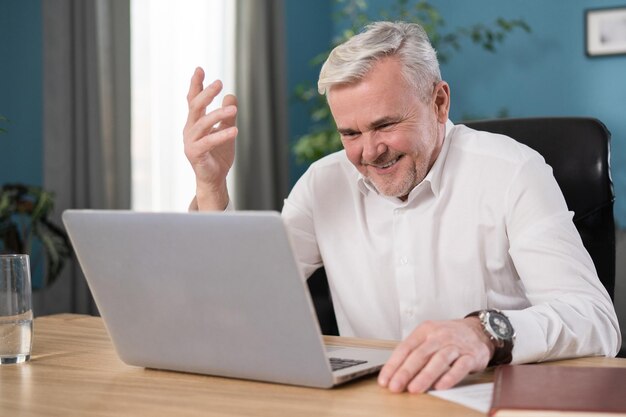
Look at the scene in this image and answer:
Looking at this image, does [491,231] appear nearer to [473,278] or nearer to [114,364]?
[473,278]

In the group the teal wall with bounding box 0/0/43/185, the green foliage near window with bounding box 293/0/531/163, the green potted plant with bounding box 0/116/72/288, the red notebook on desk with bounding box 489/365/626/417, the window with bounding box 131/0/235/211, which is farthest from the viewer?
the green foliage near window with bounding box 293/0/531/163

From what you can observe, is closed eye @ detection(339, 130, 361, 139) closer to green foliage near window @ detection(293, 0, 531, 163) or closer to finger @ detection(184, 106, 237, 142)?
finger @ detection(184, 106, 237, 142)

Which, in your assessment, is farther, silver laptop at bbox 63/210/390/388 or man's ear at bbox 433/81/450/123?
man's ear at bbox 433/81/450/123

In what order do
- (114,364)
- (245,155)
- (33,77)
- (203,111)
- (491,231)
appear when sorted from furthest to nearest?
1. (245,155)
2. (33,77)
3. (491,231)
4. (203,111)
5. (114,364)

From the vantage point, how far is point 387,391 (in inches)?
41.9

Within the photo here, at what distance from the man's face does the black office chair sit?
31cm

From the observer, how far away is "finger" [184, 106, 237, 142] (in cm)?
146

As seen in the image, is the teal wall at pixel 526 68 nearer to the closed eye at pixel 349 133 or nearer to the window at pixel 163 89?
the window at pixel 163 89

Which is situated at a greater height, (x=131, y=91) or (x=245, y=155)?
(x=131, y=91)

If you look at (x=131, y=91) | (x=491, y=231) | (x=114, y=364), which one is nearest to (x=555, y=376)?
(x=114, y=364)

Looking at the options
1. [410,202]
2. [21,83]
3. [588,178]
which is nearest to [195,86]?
[410,202]

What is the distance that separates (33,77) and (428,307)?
242cm

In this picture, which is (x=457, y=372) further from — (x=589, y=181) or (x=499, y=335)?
(x=589, y=181)

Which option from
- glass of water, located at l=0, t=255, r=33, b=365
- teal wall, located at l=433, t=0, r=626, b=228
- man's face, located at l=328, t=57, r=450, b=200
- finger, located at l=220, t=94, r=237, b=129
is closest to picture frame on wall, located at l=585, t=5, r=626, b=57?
teal wall, located at l=433, t=0, r=626, b=228
